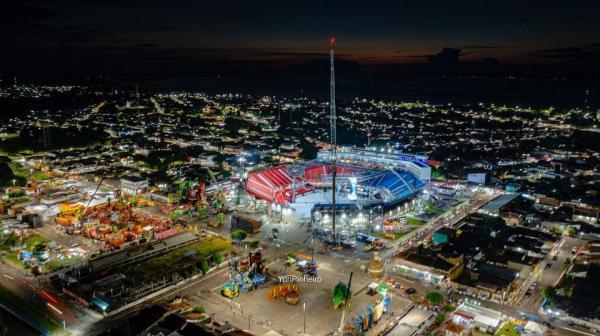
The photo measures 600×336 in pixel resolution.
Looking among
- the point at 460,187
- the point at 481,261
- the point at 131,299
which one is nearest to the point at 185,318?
the point at 131,299

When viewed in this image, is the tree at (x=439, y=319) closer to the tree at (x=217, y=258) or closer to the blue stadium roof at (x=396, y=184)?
the tree at (x=217, y=258)

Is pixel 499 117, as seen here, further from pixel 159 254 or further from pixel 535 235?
pixel 159 254

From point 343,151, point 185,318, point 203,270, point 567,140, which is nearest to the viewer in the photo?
point 185,318

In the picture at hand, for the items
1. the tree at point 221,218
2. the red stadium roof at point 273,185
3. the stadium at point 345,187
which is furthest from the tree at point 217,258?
the red stadium roof at point 273,185

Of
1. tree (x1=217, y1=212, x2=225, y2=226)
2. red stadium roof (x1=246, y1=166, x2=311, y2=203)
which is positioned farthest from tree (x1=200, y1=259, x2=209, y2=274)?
red stadium roof (x1=246, y1=166, x2=311, y2=203)

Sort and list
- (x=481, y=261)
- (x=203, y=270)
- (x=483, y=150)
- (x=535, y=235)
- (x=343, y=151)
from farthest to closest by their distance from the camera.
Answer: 1. (x=483, y=150)
2. (x=343, y=151)
3. (x=535, y=235)
4. (x=481, y=261)
5. (x=203, y=270)

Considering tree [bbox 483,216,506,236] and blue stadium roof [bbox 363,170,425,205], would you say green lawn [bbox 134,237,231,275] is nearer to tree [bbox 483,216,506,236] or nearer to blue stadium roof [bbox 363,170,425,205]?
blue stadium roof [bbox 363,170,425,205]

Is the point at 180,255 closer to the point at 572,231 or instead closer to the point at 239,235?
the point at 239,235
